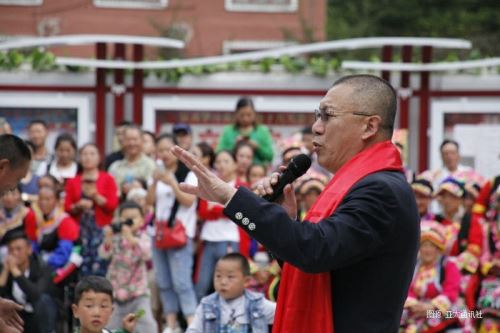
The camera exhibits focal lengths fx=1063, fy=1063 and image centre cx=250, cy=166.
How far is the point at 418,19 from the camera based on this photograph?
30.0 meters

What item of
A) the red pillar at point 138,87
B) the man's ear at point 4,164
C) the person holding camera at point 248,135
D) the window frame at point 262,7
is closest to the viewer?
the man's ear at point 4,164

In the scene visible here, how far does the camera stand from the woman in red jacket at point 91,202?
9477 millimetres

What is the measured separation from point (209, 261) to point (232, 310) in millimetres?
2406

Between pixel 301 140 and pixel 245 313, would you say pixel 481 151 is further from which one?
pixel 245 313

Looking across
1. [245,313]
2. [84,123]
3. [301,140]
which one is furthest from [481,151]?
[245,313]

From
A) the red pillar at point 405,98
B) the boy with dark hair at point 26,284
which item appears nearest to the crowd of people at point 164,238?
the boy with dark hair at point 26,284

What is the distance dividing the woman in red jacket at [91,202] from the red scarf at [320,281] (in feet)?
18.4

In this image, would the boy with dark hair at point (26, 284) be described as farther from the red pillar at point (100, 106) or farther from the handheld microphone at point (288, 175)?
the handheld microphone at point (288, 175)

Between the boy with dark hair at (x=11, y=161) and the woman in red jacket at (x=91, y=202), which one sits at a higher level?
the boy with dark hair at (x=11, y=161)

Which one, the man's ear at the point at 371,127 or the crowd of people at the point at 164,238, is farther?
the crowd of people at the point at 164,238

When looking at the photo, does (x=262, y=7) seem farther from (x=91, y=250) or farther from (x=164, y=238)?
(x=91, y=250)

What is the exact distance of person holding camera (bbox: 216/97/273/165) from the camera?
1084 cm

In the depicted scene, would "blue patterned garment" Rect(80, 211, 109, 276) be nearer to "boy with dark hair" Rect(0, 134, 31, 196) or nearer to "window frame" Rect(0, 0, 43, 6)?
"boy with dark hair" Rect(0, 134, 31, 196)

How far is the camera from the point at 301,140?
35.2ft
